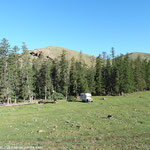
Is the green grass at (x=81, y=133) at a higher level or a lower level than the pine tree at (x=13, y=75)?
lower

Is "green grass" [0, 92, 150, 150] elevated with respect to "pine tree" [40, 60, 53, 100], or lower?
lower

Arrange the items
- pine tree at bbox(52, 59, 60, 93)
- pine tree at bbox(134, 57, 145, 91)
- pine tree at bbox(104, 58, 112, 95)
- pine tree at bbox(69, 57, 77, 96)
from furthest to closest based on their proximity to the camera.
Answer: pine tree at bbox(52, 59, 60, 93) → pine tree at bbox(134, 57, 145, 91) → pine tree at bbox(104, 58, 112, 95) → pine tree at bbox(69, 57, 77, 96)

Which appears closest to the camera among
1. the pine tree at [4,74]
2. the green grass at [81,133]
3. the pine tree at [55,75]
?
the green grass at [81,133]

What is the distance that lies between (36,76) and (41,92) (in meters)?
9.25

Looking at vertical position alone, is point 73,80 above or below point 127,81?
above

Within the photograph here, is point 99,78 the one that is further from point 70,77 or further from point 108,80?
point 70,77

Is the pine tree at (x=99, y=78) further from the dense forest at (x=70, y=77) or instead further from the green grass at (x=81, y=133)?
the green grass at (x=81, y=133)

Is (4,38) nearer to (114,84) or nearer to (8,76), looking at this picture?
(8,76)

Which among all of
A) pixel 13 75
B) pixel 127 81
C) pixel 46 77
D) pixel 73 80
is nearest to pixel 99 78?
pixel 127 81

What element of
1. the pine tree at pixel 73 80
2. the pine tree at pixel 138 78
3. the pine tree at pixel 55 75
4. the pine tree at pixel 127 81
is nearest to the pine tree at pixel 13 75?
the pine tree at pixel 55 75

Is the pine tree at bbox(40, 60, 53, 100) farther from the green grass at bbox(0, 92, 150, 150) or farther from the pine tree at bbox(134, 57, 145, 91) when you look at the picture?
the green grass at bbox(0, 92, 150, 150)

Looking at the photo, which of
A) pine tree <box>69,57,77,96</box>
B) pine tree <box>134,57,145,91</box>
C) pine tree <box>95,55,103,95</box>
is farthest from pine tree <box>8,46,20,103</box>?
pine tree <box>134,57,145,91</box>

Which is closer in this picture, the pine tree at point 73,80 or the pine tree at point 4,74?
the pine tree at point 4,74

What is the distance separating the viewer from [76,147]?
8281mm
